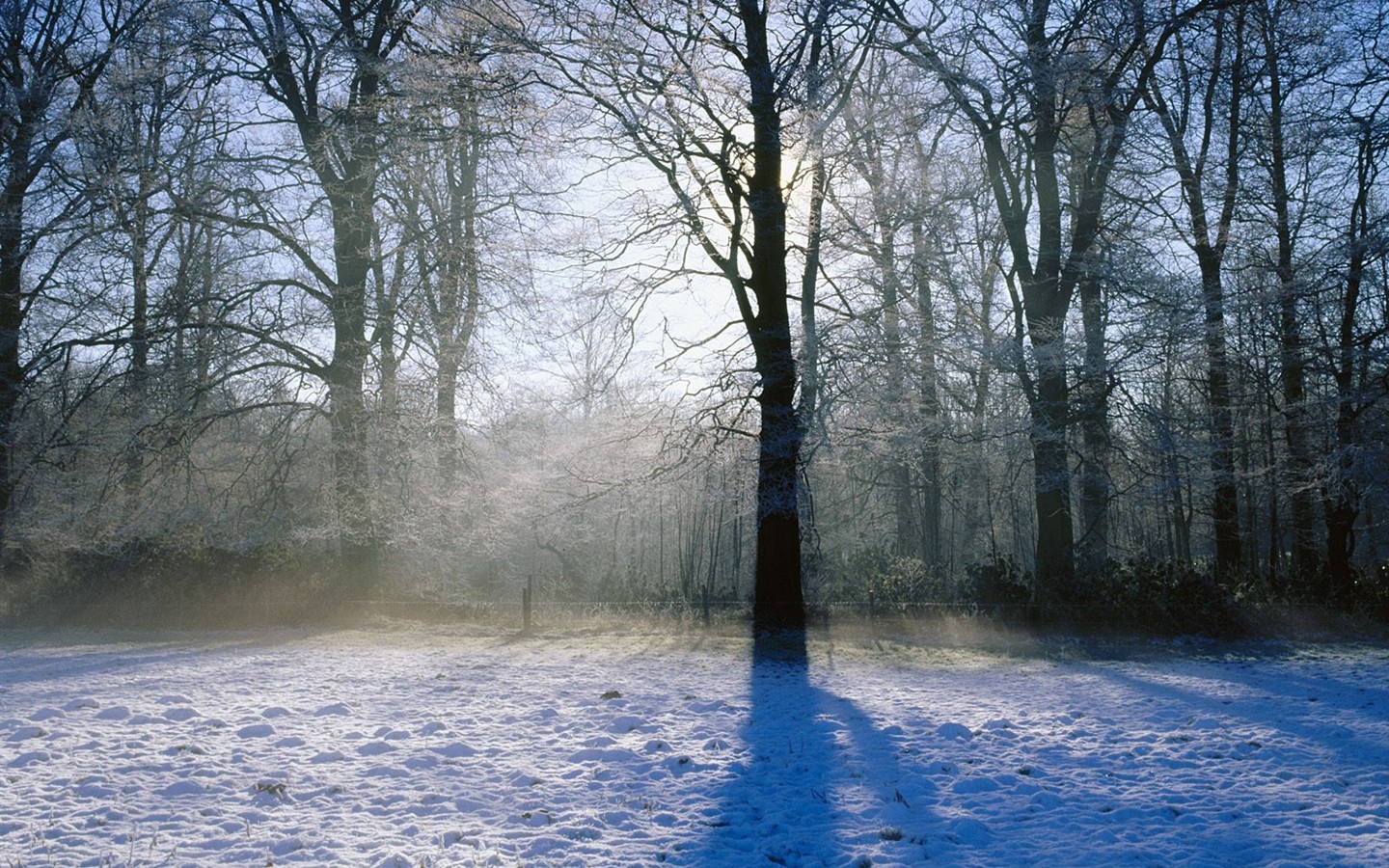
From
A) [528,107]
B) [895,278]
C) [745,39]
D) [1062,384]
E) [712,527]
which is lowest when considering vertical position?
[712,527]

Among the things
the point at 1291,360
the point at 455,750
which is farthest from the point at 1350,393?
the point at 455,750

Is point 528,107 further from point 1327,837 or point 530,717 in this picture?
point 1327,837

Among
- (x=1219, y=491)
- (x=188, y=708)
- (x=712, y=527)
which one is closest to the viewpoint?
(x=188, y=708)

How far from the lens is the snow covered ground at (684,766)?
4.57 meters

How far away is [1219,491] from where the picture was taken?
55.2ft

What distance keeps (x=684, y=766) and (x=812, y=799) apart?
1020mm

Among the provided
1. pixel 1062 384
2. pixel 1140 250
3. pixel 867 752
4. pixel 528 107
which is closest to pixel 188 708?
pixel 867 752

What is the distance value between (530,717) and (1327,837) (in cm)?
Answer: 529

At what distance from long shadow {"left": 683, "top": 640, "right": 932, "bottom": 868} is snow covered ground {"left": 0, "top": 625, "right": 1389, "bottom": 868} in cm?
2

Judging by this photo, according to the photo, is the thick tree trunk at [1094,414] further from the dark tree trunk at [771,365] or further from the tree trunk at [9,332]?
the tree trunk at [9,332]

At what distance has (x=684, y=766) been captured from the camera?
5.97 metres

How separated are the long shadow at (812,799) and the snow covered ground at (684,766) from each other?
0.07 feet

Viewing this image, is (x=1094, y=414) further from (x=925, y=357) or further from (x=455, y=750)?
(x=455, y=750)

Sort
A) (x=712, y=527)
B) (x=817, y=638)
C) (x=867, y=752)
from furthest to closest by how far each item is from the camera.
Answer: (x=712, y=527) < (x=817, y=638) < (x=867, y=752)
